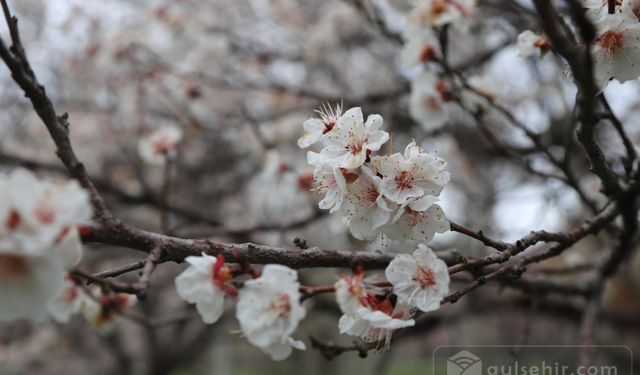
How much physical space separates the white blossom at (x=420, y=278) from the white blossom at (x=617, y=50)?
52 cm

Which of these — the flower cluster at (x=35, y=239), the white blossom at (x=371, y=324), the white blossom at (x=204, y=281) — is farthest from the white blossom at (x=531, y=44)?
the flower cluster at (x=35, y=239)

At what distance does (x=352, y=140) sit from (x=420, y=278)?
284 mm

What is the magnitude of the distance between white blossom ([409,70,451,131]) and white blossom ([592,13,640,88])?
92cm

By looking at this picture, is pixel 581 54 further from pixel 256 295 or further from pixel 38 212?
pixel 38 212

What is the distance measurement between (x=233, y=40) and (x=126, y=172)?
1533 mm

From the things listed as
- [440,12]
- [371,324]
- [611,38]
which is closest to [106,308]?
[371,324]

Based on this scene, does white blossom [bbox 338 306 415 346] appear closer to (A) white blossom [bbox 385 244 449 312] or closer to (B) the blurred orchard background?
(A) white blossom [bbox 385 244 449 312]

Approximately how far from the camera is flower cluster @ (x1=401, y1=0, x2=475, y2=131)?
1.95 m

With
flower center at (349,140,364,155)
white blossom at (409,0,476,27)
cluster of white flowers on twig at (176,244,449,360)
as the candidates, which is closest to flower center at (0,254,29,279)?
cluster of white flowers on twig at (176,244,449,360)

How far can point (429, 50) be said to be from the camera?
6.78ft

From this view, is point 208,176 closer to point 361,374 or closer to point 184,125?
point 184,125

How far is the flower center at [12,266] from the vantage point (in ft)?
2.67

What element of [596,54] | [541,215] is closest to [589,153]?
[596,54]

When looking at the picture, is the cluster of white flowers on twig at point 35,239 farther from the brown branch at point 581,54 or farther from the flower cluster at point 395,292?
the brown branch at point 581,54
